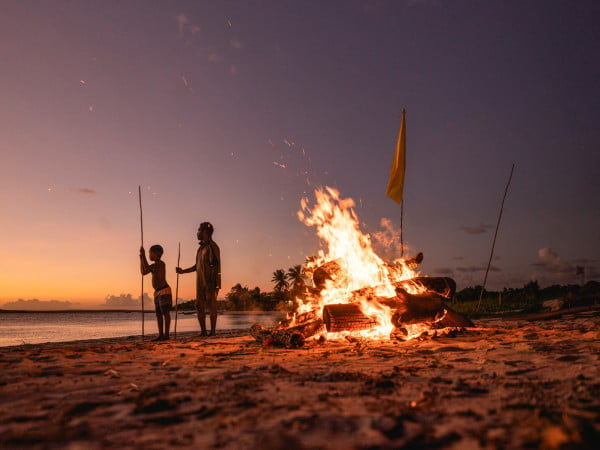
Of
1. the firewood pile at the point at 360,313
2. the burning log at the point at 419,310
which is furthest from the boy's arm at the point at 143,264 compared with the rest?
the burning log at the point at 419,310

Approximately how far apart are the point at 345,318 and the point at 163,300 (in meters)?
4.43

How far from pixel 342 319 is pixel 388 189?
3881 mm

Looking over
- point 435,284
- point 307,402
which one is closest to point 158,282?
point 435,284

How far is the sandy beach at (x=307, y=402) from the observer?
7.48 feet

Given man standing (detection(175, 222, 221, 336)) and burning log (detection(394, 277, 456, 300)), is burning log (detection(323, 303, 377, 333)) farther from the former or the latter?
man standing (detection(175, 222, 221, 336))

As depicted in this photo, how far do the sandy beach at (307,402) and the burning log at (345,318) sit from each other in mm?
2073

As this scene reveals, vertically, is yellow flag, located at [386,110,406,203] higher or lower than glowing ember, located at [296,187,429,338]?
higher

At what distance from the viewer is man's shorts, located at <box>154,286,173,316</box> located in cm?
920

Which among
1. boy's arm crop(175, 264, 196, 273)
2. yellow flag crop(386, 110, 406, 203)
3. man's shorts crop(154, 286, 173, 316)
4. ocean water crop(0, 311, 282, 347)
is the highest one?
yellow flag crop(386, 110, 406, 203)

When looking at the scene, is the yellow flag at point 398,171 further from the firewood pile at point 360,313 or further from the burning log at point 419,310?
the burning log at point 419,310

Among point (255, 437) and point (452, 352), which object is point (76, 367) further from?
point (452, 352)

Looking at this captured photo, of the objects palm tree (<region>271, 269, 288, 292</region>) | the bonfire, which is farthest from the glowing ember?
palm tree (<region>271, 269, 288, 292</region>)

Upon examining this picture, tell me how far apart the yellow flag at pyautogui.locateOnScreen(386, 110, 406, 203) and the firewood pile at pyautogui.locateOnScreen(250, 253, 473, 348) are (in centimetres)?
224

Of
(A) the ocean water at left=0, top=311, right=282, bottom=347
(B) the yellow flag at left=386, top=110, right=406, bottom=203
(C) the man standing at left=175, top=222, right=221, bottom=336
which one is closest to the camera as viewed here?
(B) the yellow flag at left=386, top=110, right=406, bottom=203
